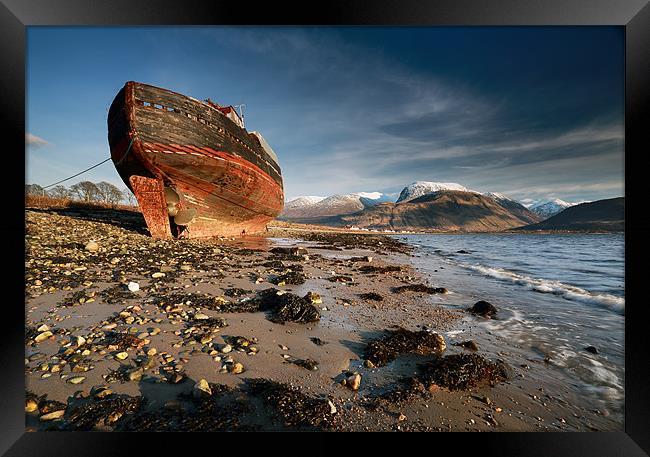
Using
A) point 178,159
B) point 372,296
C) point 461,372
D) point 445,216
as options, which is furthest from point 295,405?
point 445,216

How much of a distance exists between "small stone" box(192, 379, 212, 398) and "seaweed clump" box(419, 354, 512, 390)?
7.31 feet

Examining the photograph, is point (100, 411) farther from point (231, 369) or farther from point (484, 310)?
point (484, 310)

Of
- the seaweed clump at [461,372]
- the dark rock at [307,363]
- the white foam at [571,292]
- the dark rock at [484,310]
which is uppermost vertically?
the dark rock at [307,363]

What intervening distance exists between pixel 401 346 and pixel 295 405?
185 cm

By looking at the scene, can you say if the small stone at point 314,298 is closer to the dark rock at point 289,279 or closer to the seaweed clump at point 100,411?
the dark rock at point 289,279

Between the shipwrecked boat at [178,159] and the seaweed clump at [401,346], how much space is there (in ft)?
37.0

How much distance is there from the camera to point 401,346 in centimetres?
350

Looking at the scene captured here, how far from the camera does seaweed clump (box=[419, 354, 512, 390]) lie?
2699 mm

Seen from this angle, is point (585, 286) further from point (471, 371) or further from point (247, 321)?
point (247, 321)

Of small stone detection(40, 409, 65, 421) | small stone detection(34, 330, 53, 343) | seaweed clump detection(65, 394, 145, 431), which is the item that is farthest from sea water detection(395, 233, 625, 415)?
small stone detection(34, 330, 53, 343)

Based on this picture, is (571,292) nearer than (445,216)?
Yes

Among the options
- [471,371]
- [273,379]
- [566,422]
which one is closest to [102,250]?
[273,379]
